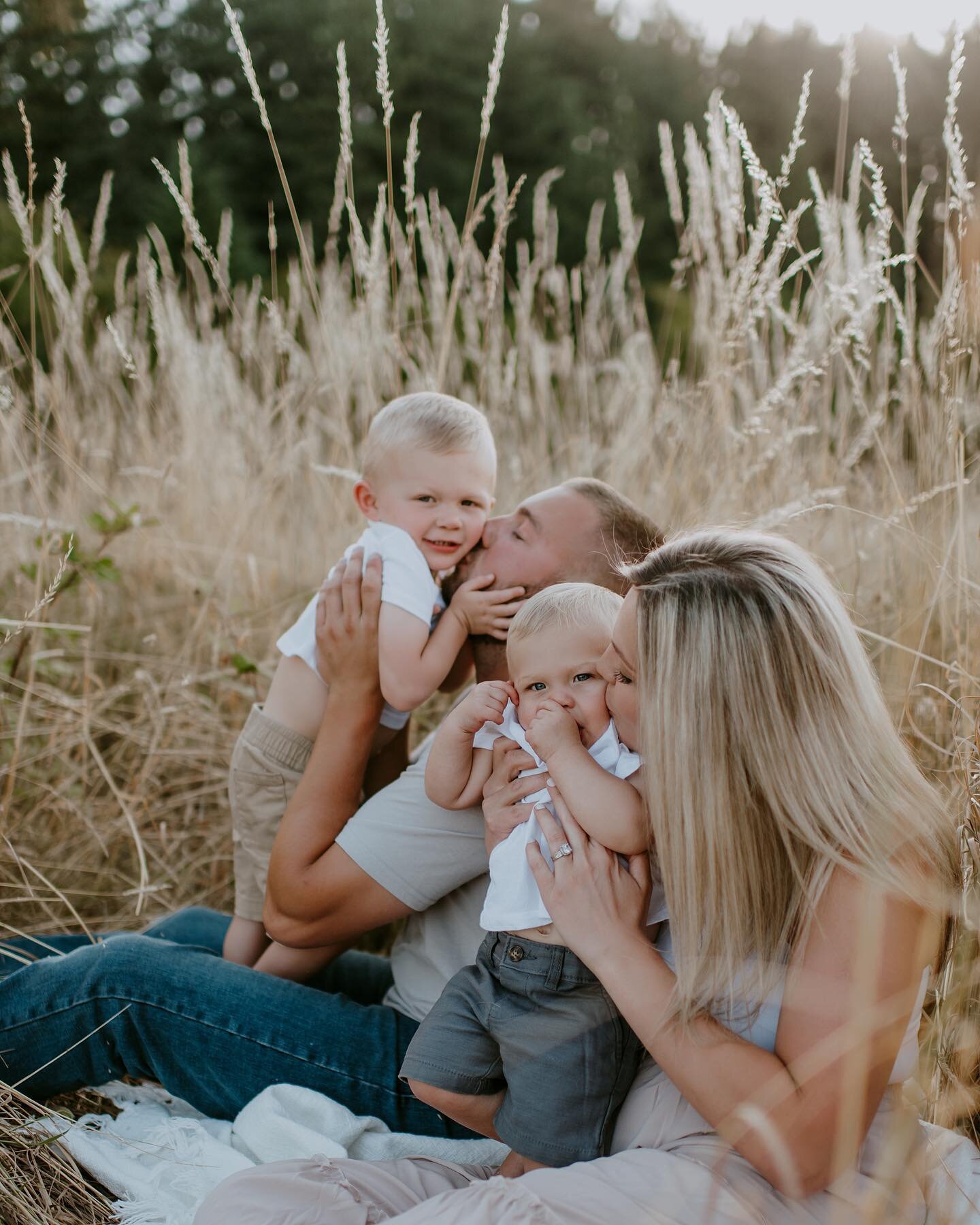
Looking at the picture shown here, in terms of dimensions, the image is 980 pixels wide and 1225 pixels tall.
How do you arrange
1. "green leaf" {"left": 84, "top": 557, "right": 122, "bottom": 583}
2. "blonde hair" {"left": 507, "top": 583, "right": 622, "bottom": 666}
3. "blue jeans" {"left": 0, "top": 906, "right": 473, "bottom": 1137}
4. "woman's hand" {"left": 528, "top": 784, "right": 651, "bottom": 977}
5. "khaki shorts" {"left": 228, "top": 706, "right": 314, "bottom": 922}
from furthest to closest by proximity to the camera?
"green leaf" {"left": 84, "top": 557, "right": 122, "bottom": 583}, "khaki shorts" {"left": 228, "top": 706, "right": 314, "bottom": 922}, "blue jeans" {"left": 0, "top": 906, "right": 473, "bottom": 1137}, "blonde hair" {"left": 507, "top": 583, "right": 622, "bottom": 666}, "woman's hand" {"left": 528, "top": 784, "right": 651, "bottom": 977}

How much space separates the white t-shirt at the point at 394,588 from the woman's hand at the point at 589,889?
25.6 inches

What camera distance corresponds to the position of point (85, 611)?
3457 millimetres

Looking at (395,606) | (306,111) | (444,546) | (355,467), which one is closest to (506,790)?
(395,606)

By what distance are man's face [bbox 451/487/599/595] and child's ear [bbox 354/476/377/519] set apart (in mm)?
321

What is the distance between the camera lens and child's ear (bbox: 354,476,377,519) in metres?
2.18

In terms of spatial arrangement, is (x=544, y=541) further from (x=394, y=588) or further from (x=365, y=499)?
(x=365, y=499)

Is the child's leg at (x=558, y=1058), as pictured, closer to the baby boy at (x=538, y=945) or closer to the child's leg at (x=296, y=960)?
the baby boy at (x=538, y=945)

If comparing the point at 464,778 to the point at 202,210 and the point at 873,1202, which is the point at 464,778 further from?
the point at 202,210

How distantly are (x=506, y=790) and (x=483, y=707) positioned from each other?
5.4 inches

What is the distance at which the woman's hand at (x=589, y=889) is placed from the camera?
1.33 metres

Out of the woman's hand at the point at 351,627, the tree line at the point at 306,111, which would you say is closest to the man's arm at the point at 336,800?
the woman's hand at the point at 351,627

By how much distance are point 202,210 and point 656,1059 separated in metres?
10.1

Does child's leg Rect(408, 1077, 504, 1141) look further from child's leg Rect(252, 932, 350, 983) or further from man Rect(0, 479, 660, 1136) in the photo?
child's leg Rect(252, 932, 350, 983)

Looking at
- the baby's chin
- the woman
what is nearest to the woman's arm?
the woman
